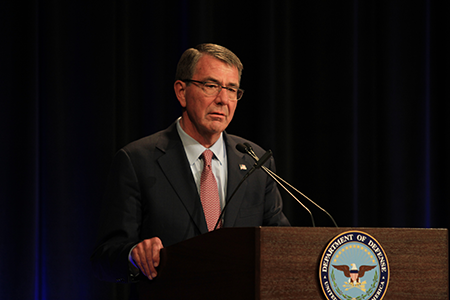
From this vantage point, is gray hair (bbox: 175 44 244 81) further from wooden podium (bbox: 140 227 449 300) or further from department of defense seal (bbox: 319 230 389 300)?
department of defense seal (bbox: 319 230 389 300)

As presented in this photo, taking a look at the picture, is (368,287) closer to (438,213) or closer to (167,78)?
(167,78)

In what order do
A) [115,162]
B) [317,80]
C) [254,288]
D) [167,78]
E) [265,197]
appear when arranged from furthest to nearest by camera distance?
[317,80], [167,78], [265,197], [115,162], [254,288]

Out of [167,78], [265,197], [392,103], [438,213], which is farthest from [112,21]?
[438,213]

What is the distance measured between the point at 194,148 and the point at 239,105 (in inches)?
45.9

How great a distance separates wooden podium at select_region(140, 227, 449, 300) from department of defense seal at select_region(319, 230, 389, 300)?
0.05 ft

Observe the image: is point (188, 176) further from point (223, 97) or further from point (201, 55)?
point (201, 55)

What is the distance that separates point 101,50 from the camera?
9.14ft

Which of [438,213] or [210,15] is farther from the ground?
[210,15]

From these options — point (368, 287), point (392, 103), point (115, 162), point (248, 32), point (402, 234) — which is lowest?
point (368, 287)

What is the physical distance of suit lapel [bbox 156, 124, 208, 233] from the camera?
5.75ft

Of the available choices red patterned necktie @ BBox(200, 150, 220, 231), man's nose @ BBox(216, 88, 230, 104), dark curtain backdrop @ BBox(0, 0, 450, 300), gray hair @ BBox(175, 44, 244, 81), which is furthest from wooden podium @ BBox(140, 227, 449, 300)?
dark curtain backdrop @ BBox(0, 0, 450, 300)

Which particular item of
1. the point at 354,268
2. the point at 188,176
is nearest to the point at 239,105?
the point at 188,176

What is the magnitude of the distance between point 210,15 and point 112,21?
1.95 feet

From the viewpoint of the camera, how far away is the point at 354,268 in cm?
110
